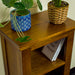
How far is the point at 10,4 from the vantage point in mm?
1136

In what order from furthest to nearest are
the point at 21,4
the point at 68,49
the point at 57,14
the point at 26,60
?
the point at 68,49 → the point at 57,14 → the point at 26,60 → the point at 21,4

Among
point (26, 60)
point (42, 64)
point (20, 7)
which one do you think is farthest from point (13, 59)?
point (20, 7)

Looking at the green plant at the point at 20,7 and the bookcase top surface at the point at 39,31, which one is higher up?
the green plant at the point at 20,7

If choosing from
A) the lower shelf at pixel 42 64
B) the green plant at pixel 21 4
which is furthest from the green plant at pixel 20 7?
the lower shelf at pixel 42 64

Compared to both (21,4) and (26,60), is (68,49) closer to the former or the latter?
(26,60)

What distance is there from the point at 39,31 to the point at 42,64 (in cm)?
34

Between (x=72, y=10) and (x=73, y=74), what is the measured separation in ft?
2.52

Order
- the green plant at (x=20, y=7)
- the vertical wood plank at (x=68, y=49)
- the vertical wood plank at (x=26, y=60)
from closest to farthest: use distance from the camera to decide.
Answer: the green plant at (x=20, y=7) < the vertical wood plank at (x=26, y=60) < the vertical wood plank at (x=68, y=49)

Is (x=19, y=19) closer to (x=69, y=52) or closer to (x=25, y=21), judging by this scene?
(x=25, y=21)

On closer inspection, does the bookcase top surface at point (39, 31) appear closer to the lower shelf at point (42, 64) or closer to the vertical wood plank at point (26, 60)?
the vertical wood plank at point (26, 60)

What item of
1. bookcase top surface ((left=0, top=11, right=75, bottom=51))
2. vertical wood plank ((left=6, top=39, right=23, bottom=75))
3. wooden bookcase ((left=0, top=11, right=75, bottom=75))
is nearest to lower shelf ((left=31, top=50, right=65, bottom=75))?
wooden bookcase ((left=0, top=11, right=75, bottom=75))

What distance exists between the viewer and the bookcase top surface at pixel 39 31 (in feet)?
3.79

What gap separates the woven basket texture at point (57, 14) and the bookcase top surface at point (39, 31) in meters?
0.04

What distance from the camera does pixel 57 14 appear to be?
1.31m
